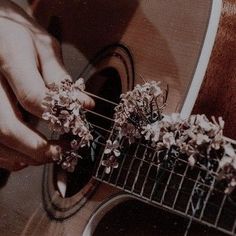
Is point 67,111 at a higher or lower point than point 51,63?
lower

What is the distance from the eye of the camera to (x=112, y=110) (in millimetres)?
1063

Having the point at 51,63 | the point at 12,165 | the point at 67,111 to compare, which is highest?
the point at 51,63

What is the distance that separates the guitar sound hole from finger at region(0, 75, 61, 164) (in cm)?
9

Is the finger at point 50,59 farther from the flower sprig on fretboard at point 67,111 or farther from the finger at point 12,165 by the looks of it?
the finger at point 12,165

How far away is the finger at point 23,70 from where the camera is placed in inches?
38.2

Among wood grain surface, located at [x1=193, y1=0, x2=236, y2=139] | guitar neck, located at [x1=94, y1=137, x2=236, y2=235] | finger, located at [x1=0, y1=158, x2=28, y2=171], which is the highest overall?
wood grain surface, located at [x1=193, y1=0, x2=236, y2=139]

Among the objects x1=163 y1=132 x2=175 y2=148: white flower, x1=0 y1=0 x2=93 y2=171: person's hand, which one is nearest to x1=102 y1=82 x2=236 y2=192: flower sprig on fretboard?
x1=163 y1=132 x2=175 y2=148: white flower

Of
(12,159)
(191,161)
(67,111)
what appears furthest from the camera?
(12,159)

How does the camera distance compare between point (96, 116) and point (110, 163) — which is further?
point (96, 116)

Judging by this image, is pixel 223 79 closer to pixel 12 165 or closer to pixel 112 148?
pixel 112 148

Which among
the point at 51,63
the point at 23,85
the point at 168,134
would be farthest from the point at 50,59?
the point at 168,134

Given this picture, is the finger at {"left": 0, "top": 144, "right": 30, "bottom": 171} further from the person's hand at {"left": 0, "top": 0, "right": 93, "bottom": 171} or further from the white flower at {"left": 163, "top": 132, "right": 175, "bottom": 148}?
the white flower at {"left": 163, "top": 132, "right": 175, "bottom": 148}

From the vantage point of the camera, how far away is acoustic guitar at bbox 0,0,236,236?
2.87ft

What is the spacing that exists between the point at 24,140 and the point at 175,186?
0.98 ft
